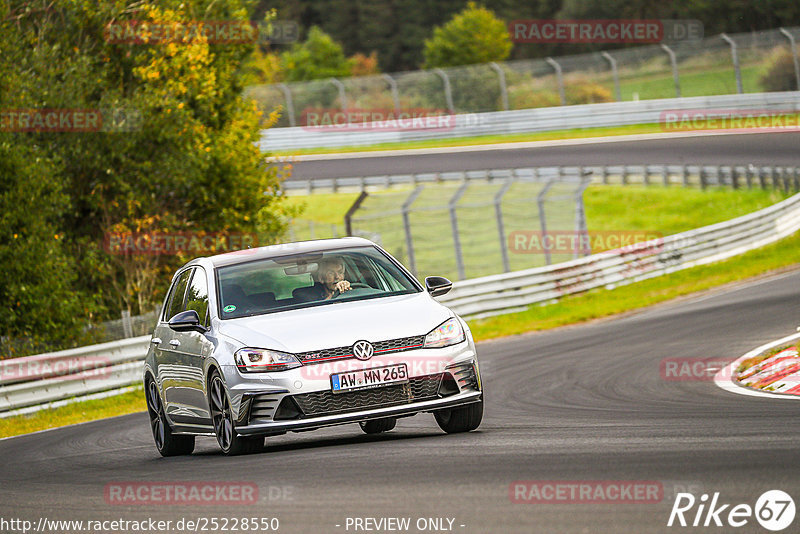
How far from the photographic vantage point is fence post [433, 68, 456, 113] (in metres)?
47.9

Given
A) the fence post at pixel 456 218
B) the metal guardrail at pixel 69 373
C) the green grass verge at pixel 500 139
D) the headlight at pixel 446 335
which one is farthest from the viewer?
the green grass verge at pixel 500 139

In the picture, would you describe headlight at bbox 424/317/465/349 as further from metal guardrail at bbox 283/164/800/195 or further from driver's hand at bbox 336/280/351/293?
metal guardrail at bbox 283/164/800/195

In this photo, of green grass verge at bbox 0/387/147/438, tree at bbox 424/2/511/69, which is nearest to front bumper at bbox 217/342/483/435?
green grass verge at bbox 0/387/147/438

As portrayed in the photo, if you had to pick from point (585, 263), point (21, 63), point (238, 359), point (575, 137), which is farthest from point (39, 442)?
point (575, 137)

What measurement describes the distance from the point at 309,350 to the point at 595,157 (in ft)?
111

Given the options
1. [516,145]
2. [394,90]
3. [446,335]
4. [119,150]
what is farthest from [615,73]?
[446,335]

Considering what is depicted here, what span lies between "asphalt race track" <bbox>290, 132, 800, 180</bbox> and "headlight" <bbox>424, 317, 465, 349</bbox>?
29.9 metres

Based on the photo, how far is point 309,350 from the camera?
27.6ft

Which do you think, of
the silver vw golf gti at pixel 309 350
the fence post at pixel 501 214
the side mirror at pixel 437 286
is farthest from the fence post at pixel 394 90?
the side mirror at pixel 437 286

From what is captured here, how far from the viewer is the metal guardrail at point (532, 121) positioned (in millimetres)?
42656

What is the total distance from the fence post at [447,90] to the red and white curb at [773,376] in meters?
35.6

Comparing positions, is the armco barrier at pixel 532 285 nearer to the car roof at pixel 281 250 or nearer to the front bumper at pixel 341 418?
the car roof at pixel 281 250

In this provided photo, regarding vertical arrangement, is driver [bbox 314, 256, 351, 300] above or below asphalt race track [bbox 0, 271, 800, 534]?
above

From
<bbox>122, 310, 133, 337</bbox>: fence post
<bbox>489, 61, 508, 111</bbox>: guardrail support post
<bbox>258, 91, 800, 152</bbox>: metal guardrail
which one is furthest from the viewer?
<bbox>489, 61, 508, 111</bbox>: guardrail support post
